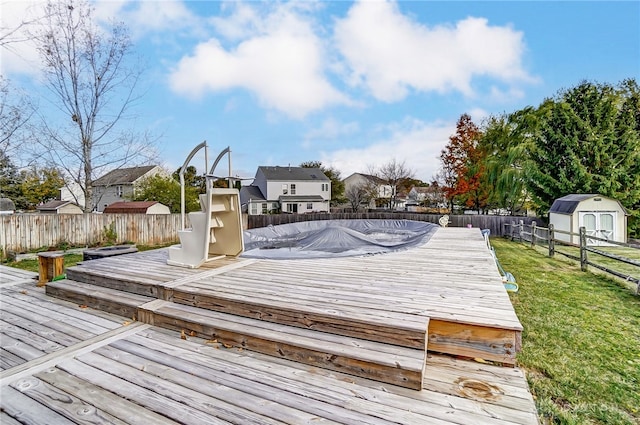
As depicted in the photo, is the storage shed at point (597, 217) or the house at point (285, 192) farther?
the house at point (285, 192)

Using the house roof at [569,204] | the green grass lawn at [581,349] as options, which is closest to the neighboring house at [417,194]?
the house roof at [569,204]

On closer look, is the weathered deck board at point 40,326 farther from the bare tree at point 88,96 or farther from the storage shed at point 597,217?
the storage shed at point 597,217

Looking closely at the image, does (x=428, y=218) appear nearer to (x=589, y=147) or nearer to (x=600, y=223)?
(x=600, y=223)

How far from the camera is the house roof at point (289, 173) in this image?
89.9 feet

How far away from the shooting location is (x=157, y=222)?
35.9 ft

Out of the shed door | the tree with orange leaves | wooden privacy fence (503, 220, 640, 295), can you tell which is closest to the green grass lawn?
wooden privacy fence (503, 220, 640, 295)

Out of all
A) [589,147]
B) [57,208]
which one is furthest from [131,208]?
[589,147]

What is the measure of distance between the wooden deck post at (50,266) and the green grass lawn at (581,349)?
562 centimetres

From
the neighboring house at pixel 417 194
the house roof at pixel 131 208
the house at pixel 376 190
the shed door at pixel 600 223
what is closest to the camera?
the shed door at pixel 600 223

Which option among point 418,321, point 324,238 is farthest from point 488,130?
point 418,321

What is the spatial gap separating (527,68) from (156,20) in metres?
11.4

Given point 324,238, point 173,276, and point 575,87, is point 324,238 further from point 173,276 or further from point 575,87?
point 575,87

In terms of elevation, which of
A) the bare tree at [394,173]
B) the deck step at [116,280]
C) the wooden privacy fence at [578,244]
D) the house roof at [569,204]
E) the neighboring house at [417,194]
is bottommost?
the wooden privacy fence at [578,244]

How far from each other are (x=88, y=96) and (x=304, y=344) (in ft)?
43.0
